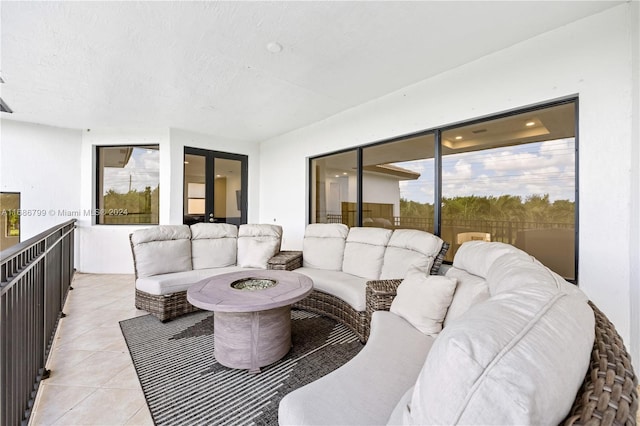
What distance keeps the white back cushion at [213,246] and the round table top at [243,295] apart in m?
1.04

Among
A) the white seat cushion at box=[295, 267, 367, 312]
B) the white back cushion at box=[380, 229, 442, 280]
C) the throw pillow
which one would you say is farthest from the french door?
the throw pillow

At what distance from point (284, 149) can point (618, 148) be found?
464 cm

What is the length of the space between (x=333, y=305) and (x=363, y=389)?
73.2 inches

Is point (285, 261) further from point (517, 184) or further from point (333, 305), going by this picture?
point (517, 184)

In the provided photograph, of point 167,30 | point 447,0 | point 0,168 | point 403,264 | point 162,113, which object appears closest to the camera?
point 447,0

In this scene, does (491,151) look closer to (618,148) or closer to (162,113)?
(618,148)

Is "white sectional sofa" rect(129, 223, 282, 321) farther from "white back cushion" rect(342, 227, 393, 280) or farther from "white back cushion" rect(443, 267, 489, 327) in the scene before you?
"white back cushion" rect(443, 267, 489, 327)

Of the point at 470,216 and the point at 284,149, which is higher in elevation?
the point at 284,149

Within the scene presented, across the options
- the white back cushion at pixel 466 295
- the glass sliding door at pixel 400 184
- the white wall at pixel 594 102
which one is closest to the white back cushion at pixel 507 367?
the white back cushion at pixel 466 295

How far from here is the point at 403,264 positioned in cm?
285

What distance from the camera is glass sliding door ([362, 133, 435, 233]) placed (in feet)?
11.3

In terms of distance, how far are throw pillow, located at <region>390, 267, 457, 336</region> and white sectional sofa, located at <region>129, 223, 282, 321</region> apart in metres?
2.12

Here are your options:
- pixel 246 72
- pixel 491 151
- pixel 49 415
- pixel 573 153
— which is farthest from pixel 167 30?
pixel 573 153

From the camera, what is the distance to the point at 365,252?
326 cm
